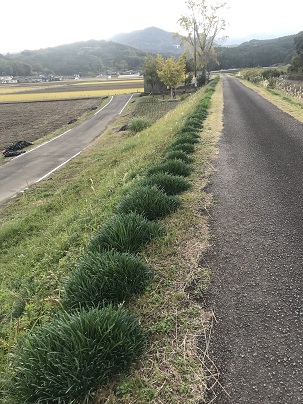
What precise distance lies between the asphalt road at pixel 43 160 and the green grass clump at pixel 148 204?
9896 mm

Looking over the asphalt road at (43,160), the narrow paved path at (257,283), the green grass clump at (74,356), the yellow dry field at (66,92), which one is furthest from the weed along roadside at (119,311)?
the yellow dry field at (66,92)

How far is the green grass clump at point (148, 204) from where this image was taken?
4797 millimetres

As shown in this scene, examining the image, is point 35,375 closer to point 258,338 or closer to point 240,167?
point 258,338

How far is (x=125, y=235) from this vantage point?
13.0 feet

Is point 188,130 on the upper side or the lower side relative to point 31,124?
upper

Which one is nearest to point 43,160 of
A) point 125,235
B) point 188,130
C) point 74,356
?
point 188,130

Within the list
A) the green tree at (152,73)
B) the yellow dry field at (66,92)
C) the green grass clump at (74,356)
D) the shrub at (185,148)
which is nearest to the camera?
the green grass clump at (74,356)

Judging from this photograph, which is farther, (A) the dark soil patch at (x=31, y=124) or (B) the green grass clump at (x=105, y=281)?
(A) the dark soil patch at (x=31, y=124)

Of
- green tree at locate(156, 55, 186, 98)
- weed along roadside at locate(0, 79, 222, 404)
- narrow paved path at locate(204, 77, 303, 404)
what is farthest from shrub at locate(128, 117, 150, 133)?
green tree at locate(156, 55, 186, 98)

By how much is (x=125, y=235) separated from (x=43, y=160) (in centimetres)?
1758

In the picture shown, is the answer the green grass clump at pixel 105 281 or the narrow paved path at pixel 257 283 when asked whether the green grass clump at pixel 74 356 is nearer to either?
the green grass clump at pixel 105 281

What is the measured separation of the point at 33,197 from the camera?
12.6m

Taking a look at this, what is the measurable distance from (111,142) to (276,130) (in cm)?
1343

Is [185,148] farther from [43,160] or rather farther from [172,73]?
[172,73]
